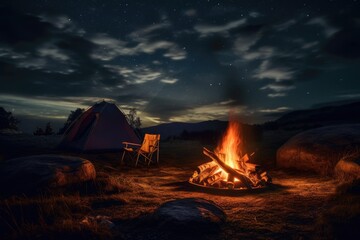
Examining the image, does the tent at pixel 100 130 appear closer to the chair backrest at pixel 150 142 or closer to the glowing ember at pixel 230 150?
the chair backrest at pixel 150 142

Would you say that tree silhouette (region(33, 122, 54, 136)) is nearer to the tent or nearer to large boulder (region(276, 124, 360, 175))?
the tent

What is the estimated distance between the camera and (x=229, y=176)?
6.37 metres

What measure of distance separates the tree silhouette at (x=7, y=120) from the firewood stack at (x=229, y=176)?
2313 cm

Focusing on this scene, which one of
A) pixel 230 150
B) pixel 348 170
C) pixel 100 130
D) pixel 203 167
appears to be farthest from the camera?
pixel 100 130

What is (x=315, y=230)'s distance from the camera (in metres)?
3.46

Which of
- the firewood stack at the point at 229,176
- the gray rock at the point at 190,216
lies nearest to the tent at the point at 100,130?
the firewood stack at the point at 229,176

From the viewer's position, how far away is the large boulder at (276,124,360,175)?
25.6ft

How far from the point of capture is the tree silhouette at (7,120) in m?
25.5

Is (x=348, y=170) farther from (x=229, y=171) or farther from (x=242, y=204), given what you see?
(x=242, y=204)

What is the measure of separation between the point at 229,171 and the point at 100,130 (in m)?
7.23

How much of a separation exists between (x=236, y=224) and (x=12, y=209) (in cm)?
294

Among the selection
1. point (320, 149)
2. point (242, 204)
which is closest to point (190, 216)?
point (242, 204)

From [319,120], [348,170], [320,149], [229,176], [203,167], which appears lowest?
[229,176]

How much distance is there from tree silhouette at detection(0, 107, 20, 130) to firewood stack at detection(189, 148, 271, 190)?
75.9 ft
